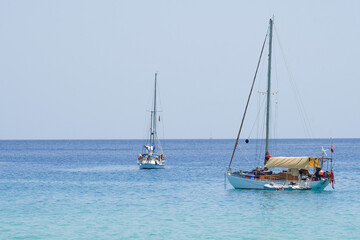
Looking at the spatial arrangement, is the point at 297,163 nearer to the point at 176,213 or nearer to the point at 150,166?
the point at 176,213

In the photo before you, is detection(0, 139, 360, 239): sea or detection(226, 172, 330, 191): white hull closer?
detection(0, 139, 360, 239): sea

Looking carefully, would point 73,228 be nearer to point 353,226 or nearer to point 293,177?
point 353,226

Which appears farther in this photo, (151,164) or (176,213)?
(151,164)

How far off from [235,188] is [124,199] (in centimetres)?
1245

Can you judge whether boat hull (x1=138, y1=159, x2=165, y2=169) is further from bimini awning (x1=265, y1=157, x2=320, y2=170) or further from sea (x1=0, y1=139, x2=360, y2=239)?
bimini awning (x1=265, y1=157, x2=320, y2=170)

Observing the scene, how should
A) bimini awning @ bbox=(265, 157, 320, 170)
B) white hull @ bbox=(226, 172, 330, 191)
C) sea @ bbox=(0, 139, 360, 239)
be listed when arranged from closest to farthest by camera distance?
sea @ bbox=(0, 139, 360, 239) → bimini awning @ bbox=(265, 157, 320, 170) → white hull @ bbox=(226, 172, 330, 191)

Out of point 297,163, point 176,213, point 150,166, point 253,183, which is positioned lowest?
point 176,213

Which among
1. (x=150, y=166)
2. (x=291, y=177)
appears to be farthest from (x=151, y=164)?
(x=291, y=177)

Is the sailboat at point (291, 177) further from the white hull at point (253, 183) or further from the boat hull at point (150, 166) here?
the boat hull at point (150, 166)

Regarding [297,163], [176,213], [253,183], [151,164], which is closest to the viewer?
[176,213]

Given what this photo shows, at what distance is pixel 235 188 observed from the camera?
Answer: 175 ft

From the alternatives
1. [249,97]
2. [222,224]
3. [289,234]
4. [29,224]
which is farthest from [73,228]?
[249,97]

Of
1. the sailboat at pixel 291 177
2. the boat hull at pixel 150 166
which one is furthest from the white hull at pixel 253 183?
the boat hull at pixel 150 166

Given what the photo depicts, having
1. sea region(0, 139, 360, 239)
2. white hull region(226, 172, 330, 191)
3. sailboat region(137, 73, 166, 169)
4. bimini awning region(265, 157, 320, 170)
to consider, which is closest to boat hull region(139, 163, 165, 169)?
sailboat region(137, 73, 166, 169)
